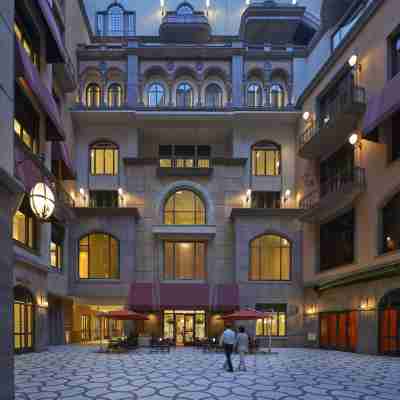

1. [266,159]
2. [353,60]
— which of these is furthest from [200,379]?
[266,159]

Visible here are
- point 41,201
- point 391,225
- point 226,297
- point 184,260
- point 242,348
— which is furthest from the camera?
point 184,260

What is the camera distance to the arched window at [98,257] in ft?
94.5

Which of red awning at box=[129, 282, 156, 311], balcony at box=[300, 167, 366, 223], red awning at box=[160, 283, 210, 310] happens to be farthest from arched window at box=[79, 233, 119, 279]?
balcony at box=[300, 167, 366, 223]

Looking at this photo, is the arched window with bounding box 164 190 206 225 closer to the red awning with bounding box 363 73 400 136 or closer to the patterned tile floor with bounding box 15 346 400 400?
the patterned tile floor with bounding box 15 346 400 400

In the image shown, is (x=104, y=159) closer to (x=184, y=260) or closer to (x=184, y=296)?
(x=184, y=260)

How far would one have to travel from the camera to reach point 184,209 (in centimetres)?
3027

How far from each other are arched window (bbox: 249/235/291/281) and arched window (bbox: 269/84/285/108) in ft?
29.9

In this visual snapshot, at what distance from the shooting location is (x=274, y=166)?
3095 cm

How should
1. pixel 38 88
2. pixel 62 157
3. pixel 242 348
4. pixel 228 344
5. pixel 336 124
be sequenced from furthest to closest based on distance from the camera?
1. pixel 62 157
2. pixel 336 124
3. pixel 38 88
4. pixel 242 348
5. pixel 228 344

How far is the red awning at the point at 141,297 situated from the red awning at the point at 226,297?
3858 mm

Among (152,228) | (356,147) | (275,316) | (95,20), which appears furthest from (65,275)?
(95,20)

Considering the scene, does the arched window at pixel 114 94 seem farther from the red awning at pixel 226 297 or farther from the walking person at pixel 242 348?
the walking person at pixel 242 348

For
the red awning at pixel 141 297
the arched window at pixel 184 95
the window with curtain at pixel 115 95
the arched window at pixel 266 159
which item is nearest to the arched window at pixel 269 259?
the arched window at pixel 266 159

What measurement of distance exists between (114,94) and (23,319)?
1686 centimetres
